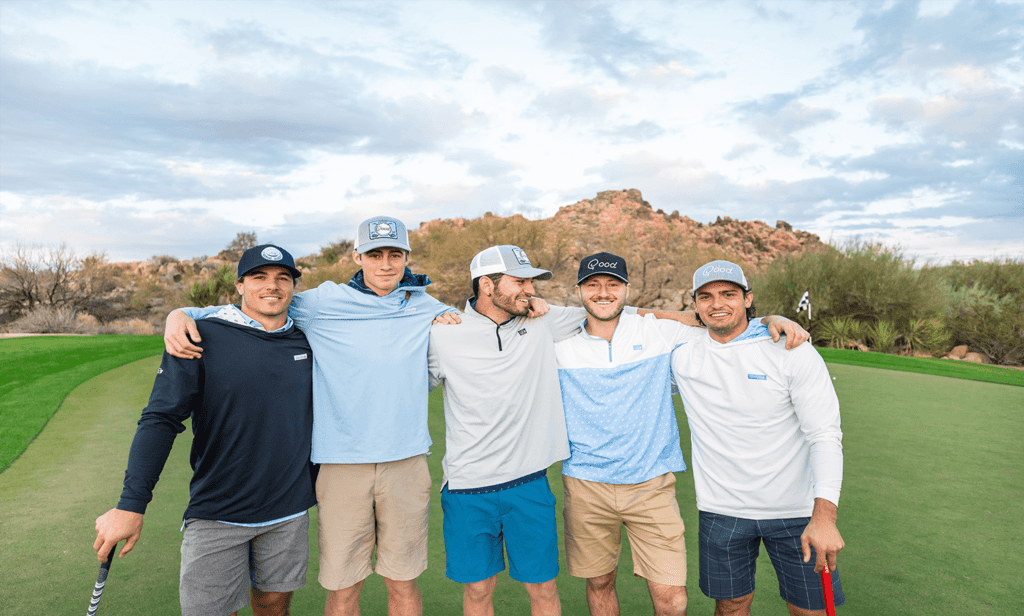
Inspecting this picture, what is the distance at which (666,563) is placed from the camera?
2760 mm

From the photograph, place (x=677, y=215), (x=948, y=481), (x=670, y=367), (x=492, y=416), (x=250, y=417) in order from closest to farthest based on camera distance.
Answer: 1. (x=250, y=417)
2. (x=492, y=416)
3. (x=670, y=367)
4. (x=948, y=481)
5. (x=677, y=215)

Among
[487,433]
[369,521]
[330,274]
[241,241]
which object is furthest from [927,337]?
[241,241]

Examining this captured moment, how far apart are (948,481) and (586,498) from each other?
3.46 m

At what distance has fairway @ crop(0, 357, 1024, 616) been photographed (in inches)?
113

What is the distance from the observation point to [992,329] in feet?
50.1

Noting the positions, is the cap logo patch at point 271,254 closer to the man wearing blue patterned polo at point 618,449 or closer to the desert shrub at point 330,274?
the man wearing blue patterned polo at point 618,449

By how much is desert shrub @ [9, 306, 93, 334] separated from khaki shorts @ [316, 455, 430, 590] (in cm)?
2416

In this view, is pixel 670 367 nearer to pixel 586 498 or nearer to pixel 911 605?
pixel 586 498

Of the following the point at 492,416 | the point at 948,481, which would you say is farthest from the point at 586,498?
the point at 948,481

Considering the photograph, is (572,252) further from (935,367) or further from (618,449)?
(618,449)

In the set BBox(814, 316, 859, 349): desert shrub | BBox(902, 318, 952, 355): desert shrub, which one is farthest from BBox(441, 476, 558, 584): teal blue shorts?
BBox(902, 318, 952, 355): desert shrub

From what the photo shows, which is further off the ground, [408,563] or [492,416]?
[492,416]

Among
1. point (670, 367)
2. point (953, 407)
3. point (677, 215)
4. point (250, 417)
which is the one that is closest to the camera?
point (250, 417)

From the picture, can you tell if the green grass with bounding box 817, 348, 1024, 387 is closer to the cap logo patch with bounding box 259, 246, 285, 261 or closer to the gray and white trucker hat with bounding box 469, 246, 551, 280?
the gray and white trucker hat with bounding box 469, 246, 551, 280
